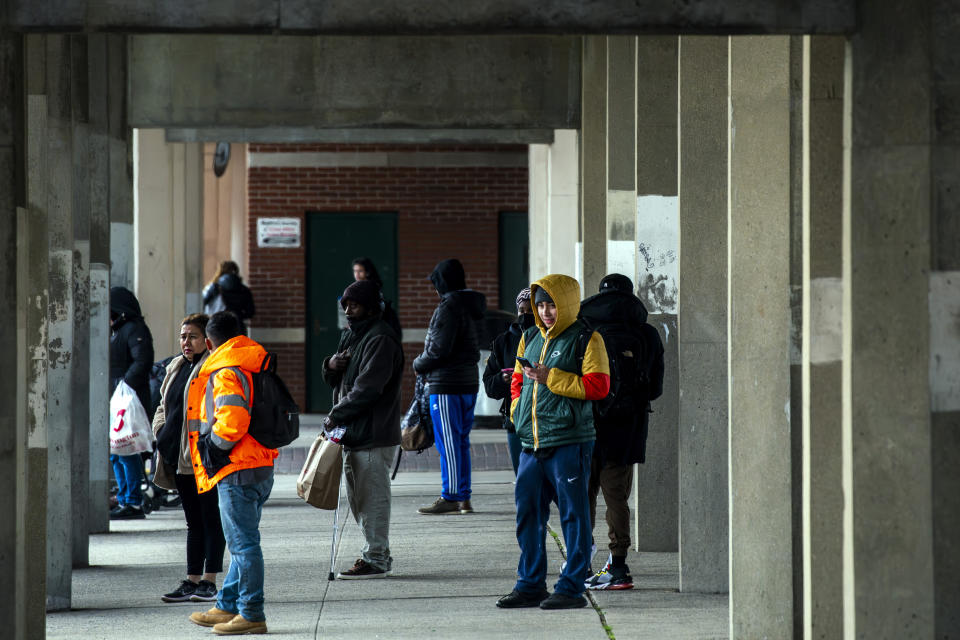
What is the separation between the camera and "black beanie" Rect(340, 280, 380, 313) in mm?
8867

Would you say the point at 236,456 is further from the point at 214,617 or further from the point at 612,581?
the point at 612,581

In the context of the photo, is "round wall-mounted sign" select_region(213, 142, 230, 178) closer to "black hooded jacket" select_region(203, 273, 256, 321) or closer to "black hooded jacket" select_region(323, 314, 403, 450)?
"black hooded jacket" select_region(203, 273, 256, 321)

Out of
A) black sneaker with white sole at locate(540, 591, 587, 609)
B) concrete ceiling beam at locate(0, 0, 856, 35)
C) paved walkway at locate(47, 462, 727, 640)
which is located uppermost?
concrete ceiling beam at locate(0, 0, 856, 35)

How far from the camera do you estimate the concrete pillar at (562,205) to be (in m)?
17.7

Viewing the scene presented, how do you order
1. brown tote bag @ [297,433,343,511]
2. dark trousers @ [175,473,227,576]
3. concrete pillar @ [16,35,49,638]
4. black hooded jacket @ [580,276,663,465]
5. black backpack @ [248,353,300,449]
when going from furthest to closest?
1. brown tote bag @ [297,433,343,511]
2. black hooded jacket @ [580,276,663,465]
3. dark trousers @ [175,473,227,576]
4. black backpack @ [248,353,300,449]
5. concrete pillar @ [16,35,49,638]

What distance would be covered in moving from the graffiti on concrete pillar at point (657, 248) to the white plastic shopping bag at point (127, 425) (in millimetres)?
4215

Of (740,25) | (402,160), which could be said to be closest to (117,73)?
(740,25)

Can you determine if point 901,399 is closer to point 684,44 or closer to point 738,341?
point 738,341

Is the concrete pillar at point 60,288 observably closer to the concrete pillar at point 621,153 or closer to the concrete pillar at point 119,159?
the concrete pillar at point 119,159

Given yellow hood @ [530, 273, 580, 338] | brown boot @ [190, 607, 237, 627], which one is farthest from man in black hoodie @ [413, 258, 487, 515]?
brown boot @ [190, 607, 237, 627]

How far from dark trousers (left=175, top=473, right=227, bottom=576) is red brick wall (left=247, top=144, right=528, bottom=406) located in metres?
14.2

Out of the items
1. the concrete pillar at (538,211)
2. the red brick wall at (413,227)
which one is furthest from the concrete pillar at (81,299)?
the red brick wall at (413,227)

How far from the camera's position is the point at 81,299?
1050 cm

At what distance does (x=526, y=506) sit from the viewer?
26.0ft
